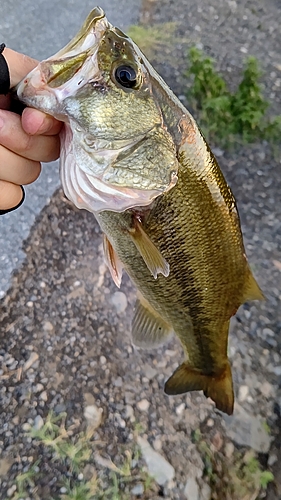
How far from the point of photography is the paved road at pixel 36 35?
9.29 feet

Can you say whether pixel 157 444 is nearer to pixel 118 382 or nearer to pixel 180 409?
pixel 180 409

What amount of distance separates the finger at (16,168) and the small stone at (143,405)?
137cm

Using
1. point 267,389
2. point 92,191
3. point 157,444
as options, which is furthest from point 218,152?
point 92,191

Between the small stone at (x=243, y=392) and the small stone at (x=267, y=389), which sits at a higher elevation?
the small stone at (x=267, y=389)

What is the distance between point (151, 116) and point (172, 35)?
11.9ft

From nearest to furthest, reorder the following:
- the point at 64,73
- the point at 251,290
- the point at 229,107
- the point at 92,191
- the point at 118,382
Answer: the point at 64,73, the point at 92,191, the point at 251,290, the point at 118,382, the point at 229,107

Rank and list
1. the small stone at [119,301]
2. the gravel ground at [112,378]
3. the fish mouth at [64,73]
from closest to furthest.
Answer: the fish mouth at [64,73]
the gravel ground at [112,378]
the small stone at [119,301]

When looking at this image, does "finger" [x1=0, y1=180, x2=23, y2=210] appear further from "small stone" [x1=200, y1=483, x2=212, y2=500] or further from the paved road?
"small stone" [x1=200, y1=483, x2=212, y2=500]

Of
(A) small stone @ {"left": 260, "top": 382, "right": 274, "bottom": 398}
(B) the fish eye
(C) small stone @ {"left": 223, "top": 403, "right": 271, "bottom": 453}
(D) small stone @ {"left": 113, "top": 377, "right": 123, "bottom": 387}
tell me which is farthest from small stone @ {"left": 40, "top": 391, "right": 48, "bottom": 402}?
(B) the fish eye

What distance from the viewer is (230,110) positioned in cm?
380

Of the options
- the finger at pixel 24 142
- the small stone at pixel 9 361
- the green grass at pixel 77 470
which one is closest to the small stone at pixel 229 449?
the green grass at pixel 77 470

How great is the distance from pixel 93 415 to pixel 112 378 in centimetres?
22

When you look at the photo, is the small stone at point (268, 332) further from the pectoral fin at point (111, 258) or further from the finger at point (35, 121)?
the finger at point (35, 121)

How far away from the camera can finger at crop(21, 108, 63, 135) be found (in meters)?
1.16
